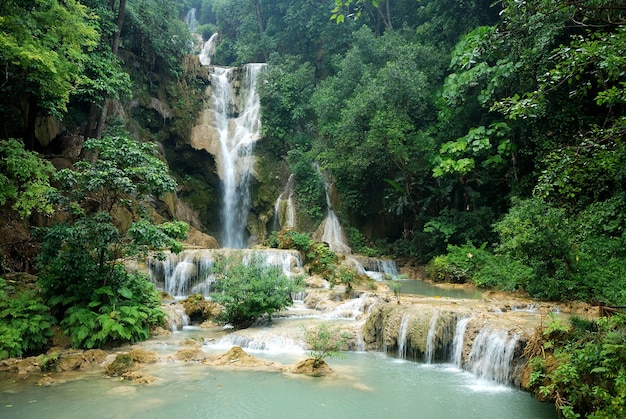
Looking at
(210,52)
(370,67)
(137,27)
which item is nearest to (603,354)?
(370,67)

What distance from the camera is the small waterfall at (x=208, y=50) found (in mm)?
32812

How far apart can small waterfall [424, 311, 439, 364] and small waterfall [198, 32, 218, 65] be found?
29597 millimetres

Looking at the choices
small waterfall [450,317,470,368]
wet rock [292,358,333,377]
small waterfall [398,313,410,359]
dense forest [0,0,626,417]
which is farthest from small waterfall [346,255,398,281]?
wet rock [292,358,333,377]

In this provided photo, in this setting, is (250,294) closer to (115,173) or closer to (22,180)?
(115,173)

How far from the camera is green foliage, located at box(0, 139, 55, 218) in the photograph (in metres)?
8.91

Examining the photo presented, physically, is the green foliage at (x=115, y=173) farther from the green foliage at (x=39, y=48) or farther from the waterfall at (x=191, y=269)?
the waterfall at (x=191, y=269)

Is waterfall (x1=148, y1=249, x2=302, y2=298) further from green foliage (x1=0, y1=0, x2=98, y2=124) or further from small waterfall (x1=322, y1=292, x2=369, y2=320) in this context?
green foliage (x1=0, y1=0, x2=98, y2=124)

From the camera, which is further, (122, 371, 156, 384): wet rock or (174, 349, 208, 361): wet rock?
(174, 349, 208, 361): wet rock

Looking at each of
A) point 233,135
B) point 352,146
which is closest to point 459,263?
point 352,146

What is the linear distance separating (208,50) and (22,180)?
2674 cm

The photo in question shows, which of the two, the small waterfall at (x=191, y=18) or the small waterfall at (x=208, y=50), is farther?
the small waterfall at (x=191, y=18)

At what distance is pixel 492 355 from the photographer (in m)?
6.82

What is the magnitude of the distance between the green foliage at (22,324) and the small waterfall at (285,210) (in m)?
13.5

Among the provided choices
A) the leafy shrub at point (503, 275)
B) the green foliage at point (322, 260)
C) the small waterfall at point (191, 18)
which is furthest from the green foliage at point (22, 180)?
the small waterfall at point (191, 18)
